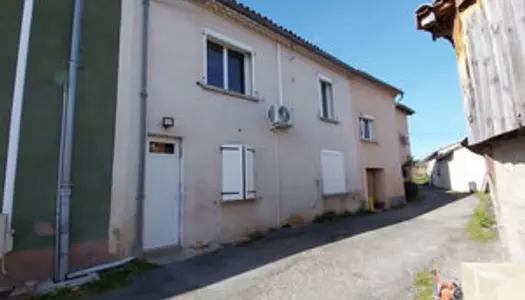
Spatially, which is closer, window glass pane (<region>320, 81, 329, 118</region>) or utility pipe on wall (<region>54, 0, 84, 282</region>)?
utility pipe on wall (<region>54, 0, 84, 282</region>)

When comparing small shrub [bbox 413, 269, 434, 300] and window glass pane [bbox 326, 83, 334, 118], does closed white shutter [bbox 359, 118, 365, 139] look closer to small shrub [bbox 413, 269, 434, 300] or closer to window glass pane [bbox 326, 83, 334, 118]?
window glass pane [bbox 326, 83, 334, 118]

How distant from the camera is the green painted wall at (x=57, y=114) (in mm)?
4875

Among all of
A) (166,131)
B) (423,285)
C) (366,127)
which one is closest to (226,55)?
(166,131)

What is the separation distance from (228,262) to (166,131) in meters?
2.91

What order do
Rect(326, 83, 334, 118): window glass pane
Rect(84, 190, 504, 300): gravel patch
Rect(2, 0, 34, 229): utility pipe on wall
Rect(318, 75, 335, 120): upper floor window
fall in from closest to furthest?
Rect(84, 190, 504, 300): gravel patch < Rect(2, 0, 34, 229): utility pipe on wall < Rect(318, 75, 335, 120): upper floor window < Rect(326, 83, 334, 118): window glass pane

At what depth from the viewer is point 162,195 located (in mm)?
6578

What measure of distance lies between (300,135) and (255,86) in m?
2.33

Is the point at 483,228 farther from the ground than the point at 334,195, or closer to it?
closer to it

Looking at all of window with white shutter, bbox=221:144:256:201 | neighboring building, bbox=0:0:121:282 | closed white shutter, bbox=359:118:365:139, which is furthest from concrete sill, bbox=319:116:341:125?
neighboring building, bbox=0:0:121:282

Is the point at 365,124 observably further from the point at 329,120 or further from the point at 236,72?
the point at 236,72

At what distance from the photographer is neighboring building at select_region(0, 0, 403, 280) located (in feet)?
16.6

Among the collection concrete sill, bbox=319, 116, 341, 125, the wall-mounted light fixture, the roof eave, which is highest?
the roof eave

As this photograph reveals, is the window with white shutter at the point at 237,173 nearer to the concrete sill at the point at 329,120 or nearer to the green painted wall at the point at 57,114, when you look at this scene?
the green painted wall at the point at 57,114

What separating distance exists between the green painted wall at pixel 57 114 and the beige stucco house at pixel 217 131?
9.9 inches
